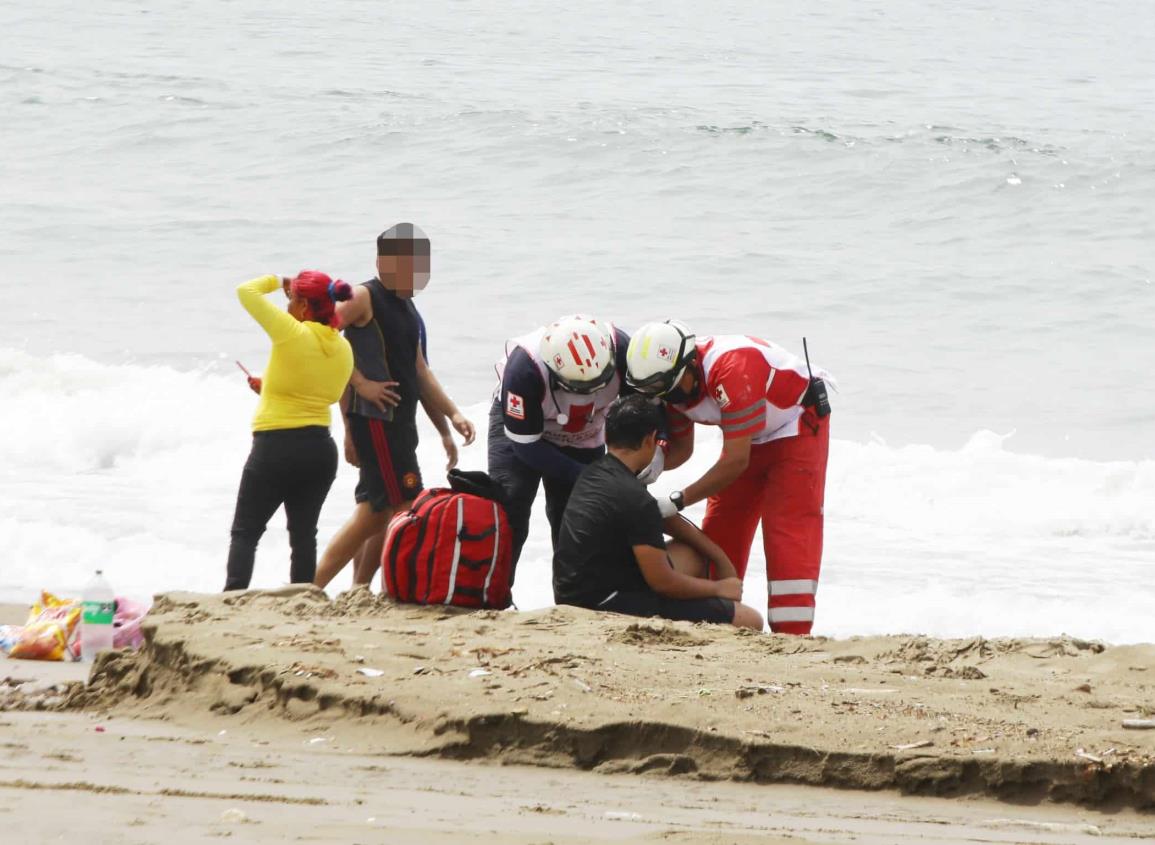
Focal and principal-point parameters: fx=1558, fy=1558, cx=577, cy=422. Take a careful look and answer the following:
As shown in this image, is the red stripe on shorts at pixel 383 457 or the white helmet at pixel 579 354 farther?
the red stripe on shorts at pixel 383 457

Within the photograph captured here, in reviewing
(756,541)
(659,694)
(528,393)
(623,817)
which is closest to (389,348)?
(528,393)

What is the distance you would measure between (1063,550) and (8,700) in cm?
711

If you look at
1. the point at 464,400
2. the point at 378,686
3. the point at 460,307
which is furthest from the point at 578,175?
the point at 378,686

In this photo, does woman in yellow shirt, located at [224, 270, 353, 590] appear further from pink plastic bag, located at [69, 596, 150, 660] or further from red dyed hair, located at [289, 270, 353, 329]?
pink plastic bag, located at [69, 596, 150, 660]

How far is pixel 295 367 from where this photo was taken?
6227mm

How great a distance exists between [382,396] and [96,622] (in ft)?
4.79

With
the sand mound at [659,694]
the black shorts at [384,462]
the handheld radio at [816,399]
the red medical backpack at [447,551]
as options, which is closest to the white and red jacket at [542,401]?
the red medical backpack at [447,551]

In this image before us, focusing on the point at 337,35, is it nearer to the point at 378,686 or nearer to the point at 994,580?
the point at 994,580

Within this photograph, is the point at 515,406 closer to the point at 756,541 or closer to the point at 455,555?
the point at 455,555

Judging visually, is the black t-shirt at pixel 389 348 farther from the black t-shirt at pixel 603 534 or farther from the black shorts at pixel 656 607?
the black shorts at pixel 656 607

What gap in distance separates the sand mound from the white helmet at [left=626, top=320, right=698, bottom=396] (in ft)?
2.97

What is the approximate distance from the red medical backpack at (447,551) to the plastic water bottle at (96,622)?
3.67 ft

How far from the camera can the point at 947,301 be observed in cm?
1605

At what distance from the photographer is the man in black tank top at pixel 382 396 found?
6.56m
